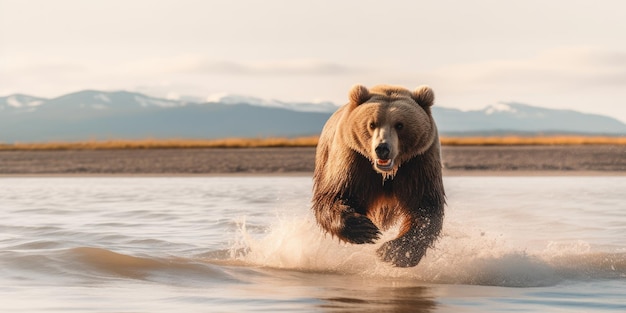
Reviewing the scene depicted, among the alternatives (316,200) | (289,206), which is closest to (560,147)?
(289,206)

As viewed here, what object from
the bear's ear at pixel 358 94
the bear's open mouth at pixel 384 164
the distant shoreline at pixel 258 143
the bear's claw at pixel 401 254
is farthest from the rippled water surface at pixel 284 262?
the distant shoreline at pixel 258 143

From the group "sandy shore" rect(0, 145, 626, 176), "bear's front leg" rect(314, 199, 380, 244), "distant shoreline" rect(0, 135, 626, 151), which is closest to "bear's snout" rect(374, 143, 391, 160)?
"bear's front leg" rect(314, 199, 380, 244)

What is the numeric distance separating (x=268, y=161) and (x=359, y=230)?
21185mm

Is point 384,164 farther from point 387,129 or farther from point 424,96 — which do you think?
point 424,96

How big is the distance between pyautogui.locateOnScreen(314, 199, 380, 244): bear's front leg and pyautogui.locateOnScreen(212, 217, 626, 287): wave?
0.50 meters

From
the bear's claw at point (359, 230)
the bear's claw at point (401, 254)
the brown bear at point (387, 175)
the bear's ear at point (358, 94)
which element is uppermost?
the bear's ear at point (358, 94)

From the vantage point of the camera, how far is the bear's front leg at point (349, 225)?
8508 millimetres

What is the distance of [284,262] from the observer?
384 inches

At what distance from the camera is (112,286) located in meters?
7.83

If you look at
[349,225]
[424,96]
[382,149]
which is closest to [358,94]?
[424,96]

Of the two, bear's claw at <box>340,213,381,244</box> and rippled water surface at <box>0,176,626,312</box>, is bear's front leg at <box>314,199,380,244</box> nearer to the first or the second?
bear's claw at <box>340,213,381,244</box>

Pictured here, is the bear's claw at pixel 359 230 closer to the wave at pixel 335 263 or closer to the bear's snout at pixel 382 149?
the wave at pixel 335 263

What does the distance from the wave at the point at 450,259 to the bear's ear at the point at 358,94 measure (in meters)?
1.49

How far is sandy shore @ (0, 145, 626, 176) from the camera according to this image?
27.4 m
